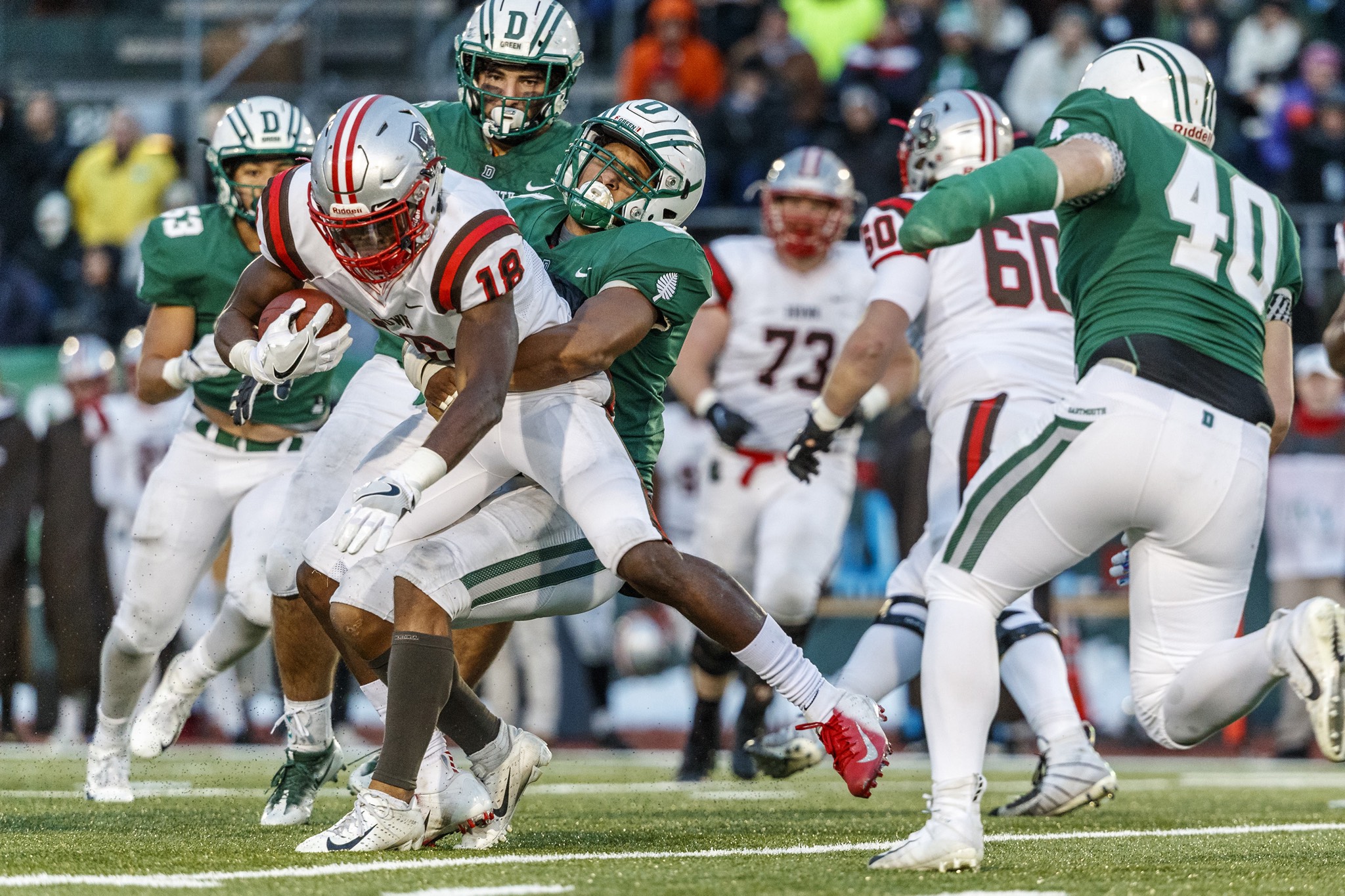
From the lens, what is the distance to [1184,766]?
26.2ft

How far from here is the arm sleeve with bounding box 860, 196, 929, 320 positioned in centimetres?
539

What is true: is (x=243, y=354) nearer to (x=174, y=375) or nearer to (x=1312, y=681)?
(x=174, y=375)

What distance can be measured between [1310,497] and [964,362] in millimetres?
4198

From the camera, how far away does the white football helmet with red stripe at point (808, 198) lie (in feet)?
22.5

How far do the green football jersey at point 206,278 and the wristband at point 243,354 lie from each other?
1384 millimetres

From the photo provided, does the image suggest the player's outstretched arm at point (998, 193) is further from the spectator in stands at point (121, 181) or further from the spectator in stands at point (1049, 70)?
the spectator in stands at point (121, 181)

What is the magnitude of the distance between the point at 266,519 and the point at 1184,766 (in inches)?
173

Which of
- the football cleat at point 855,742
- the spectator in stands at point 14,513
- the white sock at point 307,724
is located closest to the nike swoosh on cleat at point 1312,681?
the football cleat at point 855,742

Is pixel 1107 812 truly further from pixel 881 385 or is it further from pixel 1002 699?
pixel 1002 699

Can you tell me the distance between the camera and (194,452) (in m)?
5.63

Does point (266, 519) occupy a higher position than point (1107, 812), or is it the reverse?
point (266, 519)

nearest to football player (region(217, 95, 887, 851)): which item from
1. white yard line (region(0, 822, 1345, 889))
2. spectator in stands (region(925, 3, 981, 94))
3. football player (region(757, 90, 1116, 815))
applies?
white yard line (region(0, 822, 1345, 889))

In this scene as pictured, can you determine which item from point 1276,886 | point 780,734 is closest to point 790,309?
point 780,734

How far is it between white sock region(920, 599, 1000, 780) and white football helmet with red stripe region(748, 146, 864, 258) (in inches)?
140
